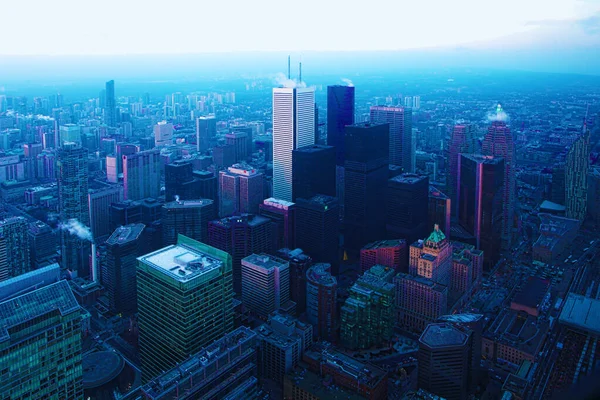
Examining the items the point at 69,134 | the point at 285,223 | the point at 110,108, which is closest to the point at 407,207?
the point at 285,223

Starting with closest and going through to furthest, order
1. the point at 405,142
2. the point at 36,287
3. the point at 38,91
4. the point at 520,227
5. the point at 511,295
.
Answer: the point at 36,287 < the point at 511,295 < the point at 520,227 < the point at 405,142 < the point at 38,91

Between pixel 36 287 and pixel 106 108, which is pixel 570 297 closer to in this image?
pixel 36 287

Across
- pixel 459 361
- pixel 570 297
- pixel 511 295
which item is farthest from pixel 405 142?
pixel 459 361

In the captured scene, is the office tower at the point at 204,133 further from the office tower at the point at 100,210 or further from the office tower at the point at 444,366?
the office tower at the point at 444,366

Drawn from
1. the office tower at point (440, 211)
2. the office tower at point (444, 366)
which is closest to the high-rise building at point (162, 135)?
the office tower at point (440, 211)

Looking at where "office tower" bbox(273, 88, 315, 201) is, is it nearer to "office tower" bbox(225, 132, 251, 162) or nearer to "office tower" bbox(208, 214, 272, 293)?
"office tower" bbox(208, 214, 272, 293)

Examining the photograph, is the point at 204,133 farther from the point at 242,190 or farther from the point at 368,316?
the point at 368,316

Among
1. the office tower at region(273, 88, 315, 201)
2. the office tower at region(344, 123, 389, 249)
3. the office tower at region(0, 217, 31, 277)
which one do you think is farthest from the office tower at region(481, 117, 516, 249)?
the office tower at region(0, 217, 31, 277)
